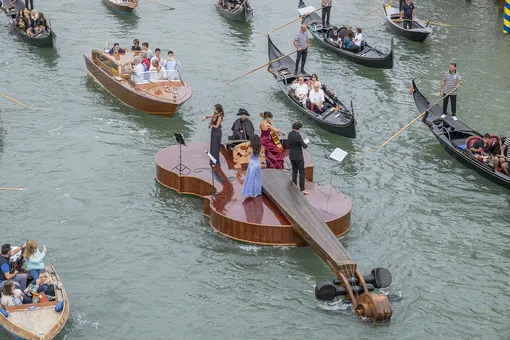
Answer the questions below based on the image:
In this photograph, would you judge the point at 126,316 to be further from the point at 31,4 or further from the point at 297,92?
the point at 31,4

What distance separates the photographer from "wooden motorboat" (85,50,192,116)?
21547 millimetres

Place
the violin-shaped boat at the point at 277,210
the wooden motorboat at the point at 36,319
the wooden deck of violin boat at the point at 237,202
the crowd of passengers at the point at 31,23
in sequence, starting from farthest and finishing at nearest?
the crowd of passengers at the point at 31,23, the wooden deck of violin boat at the point at 237,202, the violin-shaped boat at the point at 277,210, the wooden motorboat at the point at 36,319

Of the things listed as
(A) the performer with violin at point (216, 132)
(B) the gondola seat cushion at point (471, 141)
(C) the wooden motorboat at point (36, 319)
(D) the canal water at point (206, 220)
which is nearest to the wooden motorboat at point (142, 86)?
(D) the canal water at point (206, 220)

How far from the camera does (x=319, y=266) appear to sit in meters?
15.4

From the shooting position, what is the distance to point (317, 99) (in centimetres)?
2192

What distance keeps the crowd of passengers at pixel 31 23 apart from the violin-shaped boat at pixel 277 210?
10883 mm

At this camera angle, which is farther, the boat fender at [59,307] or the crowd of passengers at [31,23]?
the crowd of passengers at [31,23]

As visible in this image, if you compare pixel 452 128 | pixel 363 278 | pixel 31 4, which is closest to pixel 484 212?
pixel 452 128

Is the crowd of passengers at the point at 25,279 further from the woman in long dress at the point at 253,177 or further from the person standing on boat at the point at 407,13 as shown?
the person standing on boat at the point at 407,13

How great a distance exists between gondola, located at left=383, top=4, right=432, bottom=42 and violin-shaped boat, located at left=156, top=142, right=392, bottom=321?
12.1 meters

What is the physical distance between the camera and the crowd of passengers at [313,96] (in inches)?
862

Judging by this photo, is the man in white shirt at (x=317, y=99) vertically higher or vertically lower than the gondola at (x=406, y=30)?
higher

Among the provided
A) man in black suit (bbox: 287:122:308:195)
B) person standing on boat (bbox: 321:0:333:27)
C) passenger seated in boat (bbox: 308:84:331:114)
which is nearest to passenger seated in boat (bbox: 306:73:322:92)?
passenger seated in boat (bbox: 308:84:331:114)

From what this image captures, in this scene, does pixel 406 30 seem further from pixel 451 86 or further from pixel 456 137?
pixel 456 137
